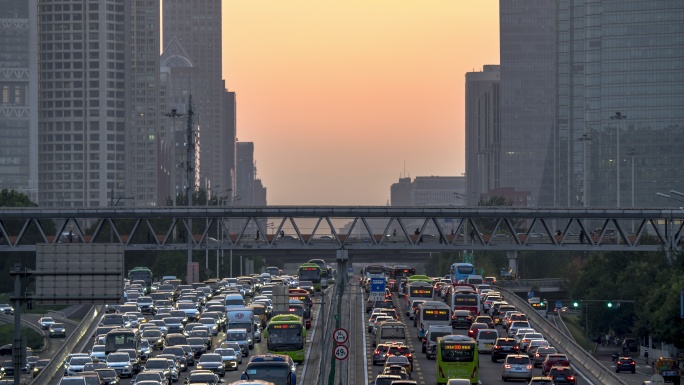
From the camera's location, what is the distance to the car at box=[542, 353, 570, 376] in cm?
7650

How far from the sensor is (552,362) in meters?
77.0

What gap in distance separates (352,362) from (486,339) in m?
10.5

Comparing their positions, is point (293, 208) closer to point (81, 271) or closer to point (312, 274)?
point (312, 274)

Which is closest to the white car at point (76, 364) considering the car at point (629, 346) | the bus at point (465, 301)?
the bus at point (465, 301)

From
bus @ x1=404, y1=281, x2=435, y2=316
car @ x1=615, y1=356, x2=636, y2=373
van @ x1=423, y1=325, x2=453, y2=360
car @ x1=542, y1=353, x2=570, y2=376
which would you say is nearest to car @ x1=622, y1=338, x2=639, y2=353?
bus @ x1=404, y1=281, x2=435, y2=316

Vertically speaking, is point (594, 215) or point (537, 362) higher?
point (594, 215)

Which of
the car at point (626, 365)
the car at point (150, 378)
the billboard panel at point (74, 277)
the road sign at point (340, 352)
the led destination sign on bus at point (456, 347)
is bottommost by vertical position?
the car at point (626, 365)

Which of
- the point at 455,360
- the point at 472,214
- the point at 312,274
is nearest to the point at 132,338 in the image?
the point at 455,360

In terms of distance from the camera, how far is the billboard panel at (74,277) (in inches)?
2063

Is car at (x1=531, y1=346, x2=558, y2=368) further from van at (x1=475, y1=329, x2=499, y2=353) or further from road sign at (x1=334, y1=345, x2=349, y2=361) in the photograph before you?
road sign at (x1=334, y1=345, x2=349, y2=361)

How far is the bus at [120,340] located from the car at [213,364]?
7.72m

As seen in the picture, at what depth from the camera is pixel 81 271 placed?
172 ft

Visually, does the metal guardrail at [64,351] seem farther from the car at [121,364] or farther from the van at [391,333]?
the van at [391,333]

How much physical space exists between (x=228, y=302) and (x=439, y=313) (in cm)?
1853
